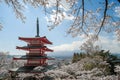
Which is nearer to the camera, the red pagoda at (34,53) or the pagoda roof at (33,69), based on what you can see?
the pagoda roof at (33,69)

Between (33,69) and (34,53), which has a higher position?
(34,53)

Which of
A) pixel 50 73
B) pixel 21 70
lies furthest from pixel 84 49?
pixel 50 73

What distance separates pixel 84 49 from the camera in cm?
3531

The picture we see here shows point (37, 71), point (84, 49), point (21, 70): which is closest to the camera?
point (37, 71)

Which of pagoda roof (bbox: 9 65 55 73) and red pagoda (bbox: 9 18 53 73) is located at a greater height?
red pagoda (bbox: 9 18 53 73)

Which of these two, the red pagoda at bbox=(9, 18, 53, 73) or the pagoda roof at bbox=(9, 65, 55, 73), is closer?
the pagoda roof at bbox=(9, 65, 55, 73)

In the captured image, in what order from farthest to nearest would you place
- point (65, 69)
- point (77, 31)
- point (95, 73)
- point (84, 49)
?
point (84, 49)
point (65, 69)
point (95, 73)
point (77, 31)

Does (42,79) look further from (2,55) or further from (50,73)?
(2,55)

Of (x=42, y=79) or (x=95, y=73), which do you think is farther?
(x=42, y=79)

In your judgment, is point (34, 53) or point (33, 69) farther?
point (34, 53)

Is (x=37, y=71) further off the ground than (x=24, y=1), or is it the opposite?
(x=24, y=1)

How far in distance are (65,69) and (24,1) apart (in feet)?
38.3

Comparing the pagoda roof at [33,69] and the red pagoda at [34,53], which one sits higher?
the red pagoda at [34,53]

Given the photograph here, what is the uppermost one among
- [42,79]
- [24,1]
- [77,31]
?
[24,1]
